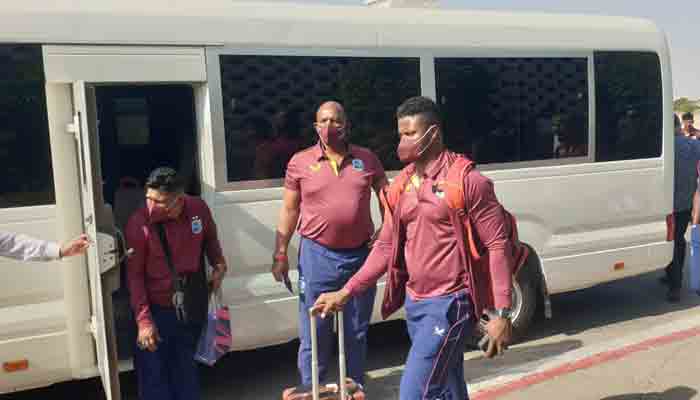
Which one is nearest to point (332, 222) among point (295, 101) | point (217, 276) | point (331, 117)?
point (331, 117)

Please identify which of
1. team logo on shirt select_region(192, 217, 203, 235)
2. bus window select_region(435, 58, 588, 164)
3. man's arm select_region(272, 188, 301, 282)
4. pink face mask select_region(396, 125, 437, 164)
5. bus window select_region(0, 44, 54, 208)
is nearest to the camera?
pink face mask select_region(396, 125, 437, 164)

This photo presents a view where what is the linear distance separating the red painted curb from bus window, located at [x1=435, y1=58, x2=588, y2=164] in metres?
1.68

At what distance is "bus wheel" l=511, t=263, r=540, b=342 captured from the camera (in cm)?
619

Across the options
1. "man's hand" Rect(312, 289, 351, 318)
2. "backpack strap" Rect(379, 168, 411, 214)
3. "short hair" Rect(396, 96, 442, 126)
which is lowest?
"man's hand" Rect(312, 289, 351, 318)

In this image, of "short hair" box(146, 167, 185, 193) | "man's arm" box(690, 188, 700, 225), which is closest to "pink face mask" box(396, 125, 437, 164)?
"short hair" box(146, 167, 185, 193)

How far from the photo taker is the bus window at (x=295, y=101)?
15.9 ft

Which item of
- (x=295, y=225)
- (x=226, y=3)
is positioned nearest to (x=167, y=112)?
(x=226, y=3)

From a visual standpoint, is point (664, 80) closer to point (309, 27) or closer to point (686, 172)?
point (686, 172)

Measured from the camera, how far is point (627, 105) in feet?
21.7

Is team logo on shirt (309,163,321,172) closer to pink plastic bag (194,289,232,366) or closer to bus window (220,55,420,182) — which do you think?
bus window (220,55,420,182)

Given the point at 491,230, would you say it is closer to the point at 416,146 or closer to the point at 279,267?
the point at 416,146

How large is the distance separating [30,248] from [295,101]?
2.06m

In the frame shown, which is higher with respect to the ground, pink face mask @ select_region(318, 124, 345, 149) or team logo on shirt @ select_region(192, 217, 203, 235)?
pink face mask @ select_region(318, 124, 345, 149)

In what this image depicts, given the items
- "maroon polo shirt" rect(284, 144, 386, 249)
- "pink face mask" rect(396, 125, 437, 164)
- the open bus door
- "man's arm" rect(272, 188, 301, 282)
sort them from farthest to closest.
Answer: "man's arm" rect(272, 188, 301, 282)
"maroon polo shirt" rect(284, 144, 386, 249)
the open bus door
"pink face mask" rect(396, 125, 437, 164)
